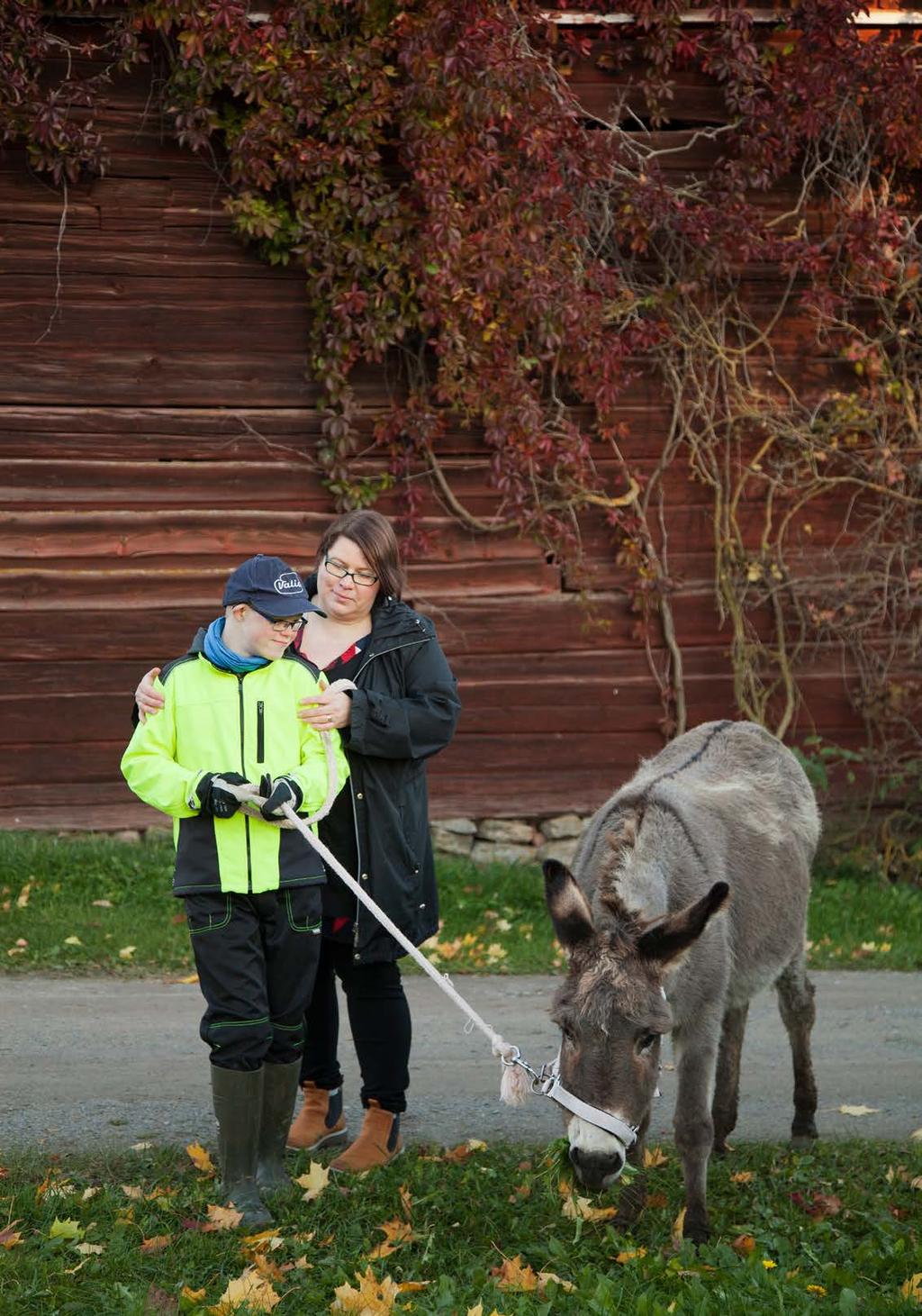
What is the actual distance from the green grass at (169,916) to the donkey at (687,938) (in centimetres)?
221

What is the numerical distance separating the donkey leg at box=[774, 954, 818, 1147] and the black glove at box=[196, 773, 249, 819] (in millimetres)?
2322

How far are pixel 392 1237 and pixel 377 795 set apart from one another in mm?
1283

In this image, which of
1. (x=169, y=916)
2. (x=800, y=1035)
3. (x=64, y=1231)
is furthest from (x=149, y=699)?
(x=169, y=916)

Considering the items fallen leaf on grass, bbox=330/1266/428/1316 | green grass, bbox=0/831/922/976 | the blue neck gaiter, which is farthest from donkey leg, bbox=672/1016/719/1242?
green grass, bbox=0/831/922/976

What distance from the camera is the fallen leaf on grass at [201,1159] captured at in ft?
14.6

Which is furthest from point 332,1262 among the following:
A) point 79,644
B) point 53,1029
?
point 79,644

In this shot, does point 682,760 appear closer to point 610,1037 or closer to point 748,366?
point 610,1037

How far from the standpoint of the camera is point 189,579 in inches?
350

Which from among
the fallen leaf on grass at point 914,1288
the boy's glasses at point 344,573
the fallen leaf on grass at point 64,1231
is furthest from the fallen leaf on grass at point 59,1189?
the fallen leaf on grass at point 914,1288

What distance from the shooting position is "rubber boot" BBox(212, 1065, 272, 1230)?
13.4 feet

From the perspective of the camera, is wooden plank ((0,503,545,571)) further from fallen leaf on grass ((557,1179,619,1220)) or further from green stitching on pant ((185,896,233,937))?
fallen leaf on grass ((557,1179,619,1220))

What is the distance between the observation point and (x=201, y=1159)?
4.50 metres

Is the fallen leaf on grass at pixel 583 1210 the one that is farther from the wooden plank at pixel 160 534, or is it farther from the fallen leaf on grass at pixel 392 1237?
the wooden plank at pixel 160 534

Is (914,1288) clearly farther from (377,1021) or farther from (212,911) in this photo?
(212,911)
